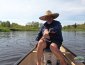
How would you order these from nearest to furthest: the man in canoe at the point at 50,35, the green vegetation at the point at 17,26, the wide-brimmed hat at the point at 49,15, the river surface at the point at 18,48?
the man in canoe at the point at 50,35 < the wide-brimmed hat at the point at 49,15 < the river surface at the point at 18,48 < the green vegetation at the point at 17,26

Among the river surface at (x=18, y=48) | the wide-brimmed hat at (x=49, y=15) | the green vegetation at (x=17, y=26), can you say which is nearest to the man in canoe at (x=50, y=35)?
the wide-brimmed hat at (x=49, y=15)

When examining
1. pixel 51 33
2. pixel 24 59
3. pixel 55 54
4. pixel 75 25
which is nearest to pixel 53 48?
pixel 55 54

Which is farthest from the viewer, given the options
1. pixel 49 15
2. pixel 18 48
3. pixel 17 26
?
pixel 17 26

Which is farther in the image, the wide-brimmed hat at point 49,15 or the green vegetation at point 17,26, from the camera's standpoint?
the green vegetation at point 17,26

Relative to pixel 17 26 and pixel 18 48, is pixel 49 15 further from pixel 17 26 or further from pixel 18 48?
pixel 17 26

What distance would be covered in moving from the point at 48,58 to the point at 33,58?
6.95 ft

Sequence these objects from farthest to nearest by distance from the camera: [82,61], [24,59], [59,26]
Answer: [24,59]
[59,26]
[82,61]

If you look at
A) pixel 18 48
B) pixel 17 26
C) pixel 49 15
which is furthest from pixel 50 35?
pixel 17 26

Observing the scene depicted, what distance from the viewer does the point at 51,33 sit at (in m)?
7.32

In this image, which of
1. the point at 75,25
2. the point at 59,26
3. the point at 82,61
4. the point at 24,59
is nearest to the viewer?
the point at 82,61

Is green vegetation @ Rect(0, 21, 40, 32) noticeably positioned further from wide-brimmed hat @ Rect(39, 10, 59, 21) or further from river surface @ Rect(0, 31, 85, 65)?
wide-brimmed hat @ Rect(39, 10, 59, 21)

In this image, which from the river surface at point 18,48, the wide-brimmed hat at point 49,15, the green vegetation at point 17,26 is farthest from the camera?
the green vegetation at point 17,26

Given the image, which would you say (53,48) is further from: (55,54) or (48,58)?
(48,58)

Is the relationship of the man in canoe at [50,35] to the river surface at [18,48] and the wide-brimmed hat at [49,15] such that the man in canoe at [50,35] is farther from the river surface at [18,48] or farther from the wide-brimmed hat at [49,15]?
the river surface at [18,48]
